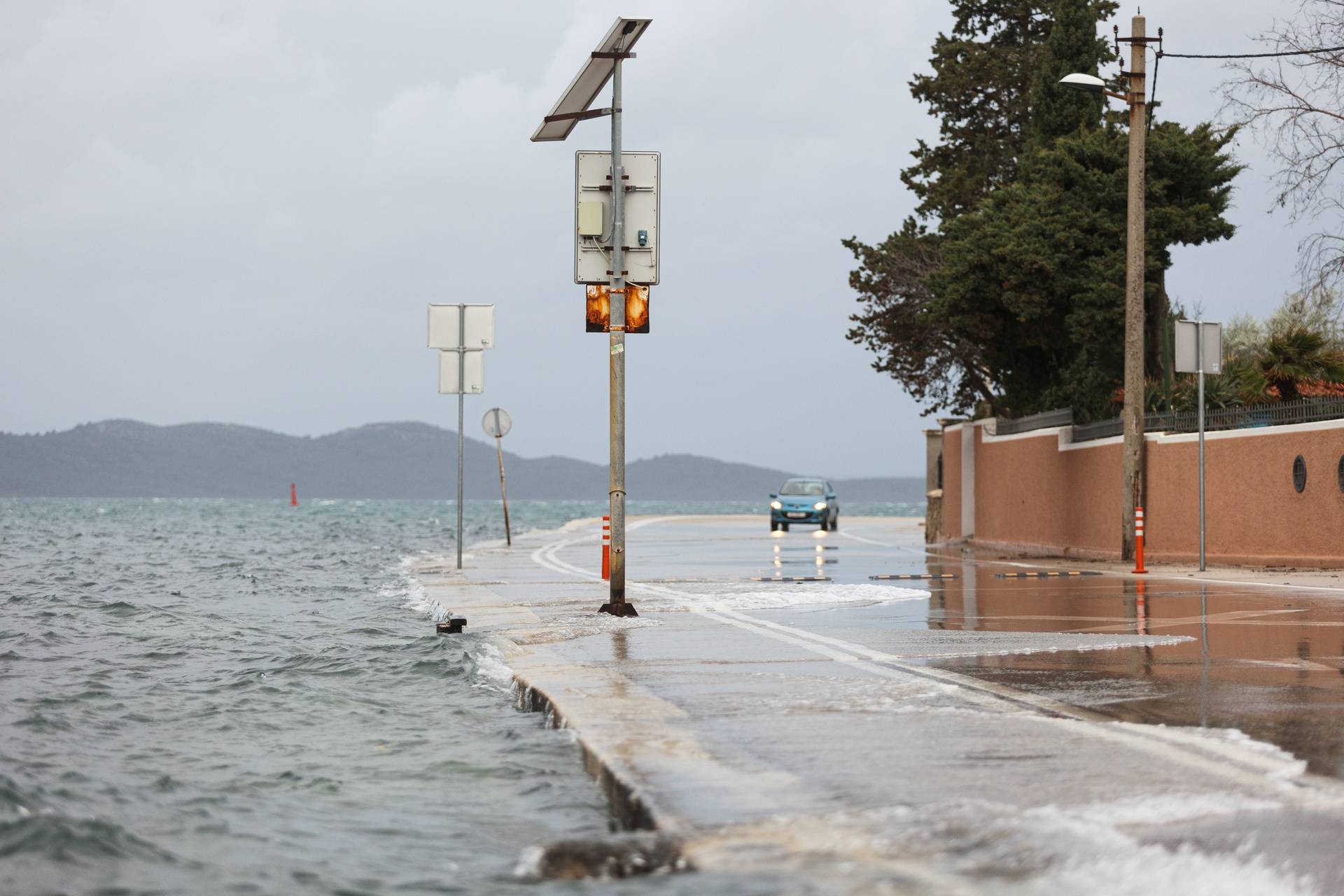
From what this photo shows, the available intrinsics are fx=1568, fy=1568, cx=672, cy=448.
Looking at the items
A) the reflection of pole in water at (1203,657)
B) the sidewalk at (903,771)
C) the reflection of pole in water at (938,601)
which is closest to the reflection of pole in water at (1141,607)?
the reflection of pole in water at (1203,657)

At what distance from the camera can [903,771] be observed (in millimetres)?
6871

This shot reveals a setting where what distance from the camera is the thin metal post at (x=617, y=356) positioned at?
15742mm

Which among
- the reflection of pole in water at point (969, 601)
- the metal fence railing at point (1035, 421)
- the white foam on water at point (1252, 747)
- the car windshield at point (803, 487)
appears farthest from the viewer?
the car windshield at point (803, 487)

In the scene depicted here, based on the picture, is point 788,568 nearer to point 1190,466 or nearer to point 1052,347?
point 1190,466

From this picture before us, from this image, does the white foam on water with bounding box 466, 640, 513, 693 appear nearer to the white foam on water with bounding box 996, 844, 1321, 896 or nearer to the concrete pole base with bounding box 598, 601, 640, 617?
the concrete pole base with bounding box 598, 601, 640, 617

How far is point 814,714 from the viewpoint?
28.4ft

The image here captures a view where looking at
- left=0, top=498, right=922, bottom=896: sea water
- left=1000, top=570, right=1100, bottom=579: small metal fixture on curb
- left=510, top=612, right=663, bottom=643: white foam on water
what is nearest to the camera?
left=0, top=498, right=922, bottom=896: sea water

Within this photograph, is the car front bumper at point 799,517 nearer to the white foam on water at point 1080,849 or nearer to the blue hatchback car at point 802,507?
the blue hatchback car at point 802,507

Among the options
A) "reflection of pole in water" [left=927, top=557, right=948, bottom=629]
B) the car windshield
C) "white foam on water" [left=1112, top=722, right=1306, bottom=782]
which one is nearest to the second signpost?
"reflection of pole in water" [left=927, top=557, right=948, bottom=629]

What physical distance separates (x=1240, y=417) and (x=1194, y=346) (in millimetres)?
2850

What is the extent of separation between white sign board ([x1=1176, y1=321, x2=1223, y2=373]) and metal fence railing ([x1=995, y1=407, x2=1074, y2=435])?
9.55 meters

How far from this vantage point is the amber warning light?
15.9 m

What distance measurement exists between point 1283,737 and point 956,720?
163 centimetres

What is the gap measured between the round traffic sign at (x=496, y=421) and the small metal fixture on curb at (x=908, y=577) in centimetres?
1309
